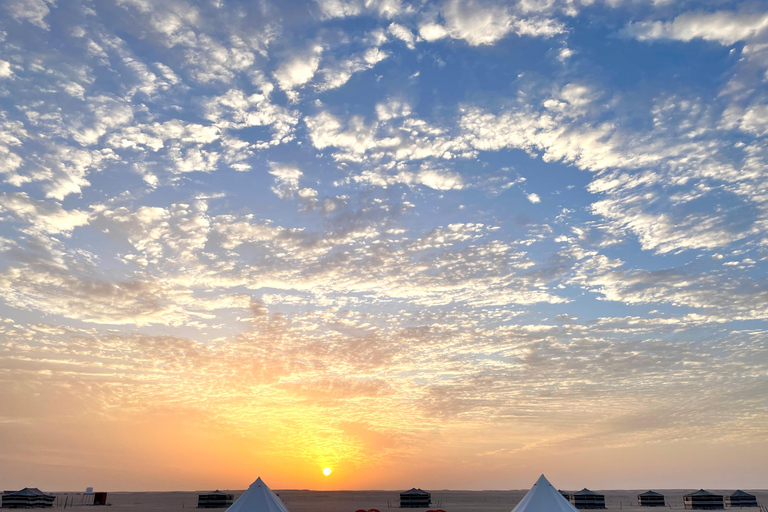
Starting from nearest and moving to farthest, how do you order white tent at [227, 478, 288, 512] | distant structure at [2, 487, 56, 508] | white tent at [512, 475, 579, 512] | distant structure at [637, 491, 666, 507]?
1. white tent at [227, 478, 288, 512]
2. white tent at [512, 475, 579, 512]
3. distant structure at [2, 487, 56, 508]
4. distant structure at [637, 491, 666, 507]

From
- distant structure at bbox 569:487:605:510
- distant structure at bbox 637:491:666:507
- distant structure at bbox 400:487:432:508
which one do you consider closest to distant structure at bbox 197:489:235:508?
distant structure at bbox 400:487:432:508

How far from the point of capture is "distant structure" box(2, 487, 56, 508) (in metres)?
84.8

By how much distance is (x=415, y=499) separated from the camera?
101125 mm

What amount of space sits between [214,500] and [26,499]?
30.0m

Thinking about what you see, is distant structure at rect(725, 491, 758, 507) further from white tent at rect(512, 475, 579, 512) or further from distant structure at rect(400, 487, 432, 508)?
white tent at rect(512, 475, 579, 512)

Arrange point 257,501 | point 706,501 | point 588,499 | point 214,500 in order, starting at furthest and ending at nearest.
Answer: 1. point 214,500
2. point 706,501
3. point 588,499
4. point 257,501

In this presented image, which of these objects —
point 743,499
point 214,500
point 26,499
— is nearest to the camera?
point 26,499

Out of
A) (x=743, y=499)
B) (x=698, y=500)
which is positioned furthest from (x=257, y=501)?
(x=743, y=499)

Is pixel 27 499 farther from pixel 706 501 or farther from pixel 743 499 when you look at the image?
pixel 743 499

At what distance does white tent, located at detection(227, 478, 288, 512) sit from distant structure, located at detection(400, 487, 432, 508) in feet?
253

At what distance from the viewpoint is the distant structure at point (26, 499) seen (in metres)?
84.8

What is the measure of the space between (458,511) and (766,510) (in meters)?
51.6

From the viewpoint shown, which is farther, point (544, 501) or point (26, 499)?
point (26, 499)

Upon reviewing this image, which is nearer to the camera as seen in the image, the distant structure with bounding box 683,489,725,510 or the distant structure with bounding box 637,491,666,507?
the distant structure with bounding box 683,489,725,510
